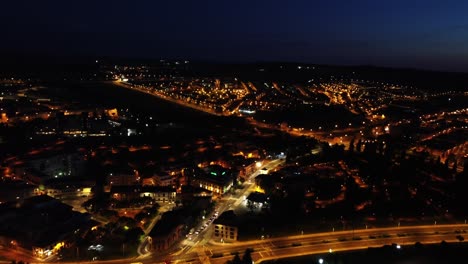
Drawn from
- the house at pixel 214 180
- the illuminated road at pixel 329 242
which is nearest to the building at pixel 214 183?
the house at pixel 214 180

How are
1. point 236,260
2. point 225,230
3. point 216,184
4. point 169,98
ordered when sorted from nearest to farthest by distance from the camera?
point 236,260 → point 225,230 → point 216,184 → point 169,98

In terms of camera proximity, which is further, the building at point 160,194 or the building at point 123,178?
the building at point 123,178

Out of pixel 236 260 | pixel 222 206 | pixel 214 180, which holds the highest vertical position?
pixel 214 180

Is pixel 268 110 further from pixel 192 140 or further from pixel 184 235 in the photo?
pixel 184 235

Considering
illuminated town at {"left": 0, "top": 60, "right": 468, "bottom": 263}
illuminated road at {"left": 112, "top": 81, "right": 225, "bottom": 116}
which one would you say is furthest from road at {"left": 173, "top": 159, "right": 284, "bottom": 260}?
illuminated road at {"left": 112, "top": 81, "right": 225, "bottom": 116}

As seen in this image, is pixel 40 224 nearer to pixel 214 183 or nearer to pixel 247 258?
pixel 214 183

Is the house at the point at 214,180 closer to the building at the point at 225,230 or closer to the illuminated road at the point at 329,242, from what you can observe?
the building at the point at 225,230

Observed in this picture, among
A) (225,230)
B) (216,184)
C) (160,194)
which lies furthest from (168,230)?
(216,184)

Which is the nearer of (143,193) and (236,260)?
(236,260)

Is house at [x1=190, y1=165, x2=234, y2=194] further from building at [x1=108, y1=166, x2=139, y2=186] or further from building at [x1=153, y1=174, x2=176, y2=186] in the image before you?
building at [x1=108, y1=166, x2=139, y2=186]

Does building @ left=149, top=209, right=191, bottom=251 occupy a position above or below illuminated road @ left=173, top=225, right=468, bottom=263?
above

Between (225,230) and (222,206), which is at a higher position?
(225,230)

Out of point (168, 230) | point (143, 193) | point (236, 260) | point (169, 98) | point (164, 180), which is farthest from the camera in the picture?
point (169, 98)

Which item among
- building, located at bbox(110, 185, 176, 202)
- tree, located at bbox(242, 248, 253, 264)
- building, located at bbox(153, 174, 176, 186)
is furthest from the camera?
building, located at bbox(153, 174, 176, 186)
